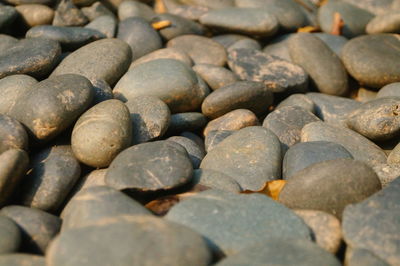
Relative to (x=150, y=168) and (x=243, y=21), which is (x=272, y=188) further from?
(x=243, y=21)

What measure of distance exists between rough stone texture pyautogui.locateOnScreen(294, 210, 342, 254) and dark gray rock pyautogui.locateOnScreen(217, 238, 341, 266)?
0.19m

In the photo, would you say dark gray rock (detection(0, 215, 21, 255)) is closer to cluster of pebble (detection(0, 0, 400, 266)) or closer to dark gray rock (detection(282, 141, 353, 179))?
cluster of pebble (detection(0, 0, 400, 266))

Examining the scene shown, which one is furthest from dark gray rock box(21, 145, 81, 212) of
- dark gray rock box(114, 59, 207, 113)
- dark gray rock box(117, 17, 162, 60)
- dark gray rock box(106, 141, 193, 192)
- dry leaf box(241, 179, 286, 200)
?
dark gray rock box(117, 17, 162, 60)

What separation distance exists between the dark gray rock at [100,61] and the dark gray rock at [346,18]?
2249 mm

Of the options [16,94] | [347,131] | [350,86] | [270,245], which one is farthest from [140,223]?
[350,86]

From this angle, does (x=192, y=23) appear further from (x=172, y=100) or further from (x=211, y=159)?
(x=211, y=159)

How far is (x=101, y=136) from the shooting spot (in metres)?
2.81

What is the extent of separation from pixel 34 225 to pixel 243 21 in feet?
9.82

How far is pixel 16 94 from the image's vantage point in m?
3.22

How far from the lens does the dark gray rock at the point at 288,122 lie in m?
3.43

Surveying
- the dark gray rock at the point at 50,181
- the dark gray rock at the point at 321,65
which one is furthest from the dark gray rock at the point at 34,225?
the dark gray rock at the point at 321,65

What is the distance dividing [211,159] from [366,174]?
36.6 inches

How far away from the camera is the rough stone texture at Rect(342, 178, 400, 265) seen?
2.13 m

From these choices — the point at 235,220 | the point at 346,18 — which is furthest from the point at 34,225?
the point at 346,18
